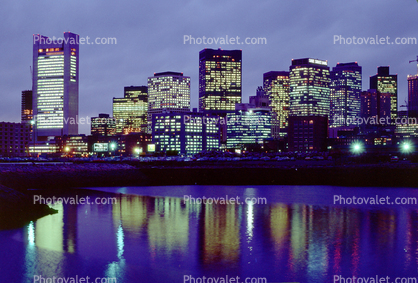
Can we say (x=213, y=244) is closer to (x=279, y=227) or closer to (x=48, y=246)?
(x=279, y=227)

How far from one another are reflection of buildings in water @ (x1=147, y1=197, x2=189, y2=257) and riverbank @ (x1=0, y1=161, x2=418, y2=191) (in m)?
28.3

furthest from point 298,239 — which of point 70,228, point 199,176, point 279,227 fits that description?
point 199,176

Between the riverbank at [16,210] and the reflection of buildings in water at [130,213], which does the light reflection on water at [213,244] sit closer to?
the reflection of buildings in water at [130,213]

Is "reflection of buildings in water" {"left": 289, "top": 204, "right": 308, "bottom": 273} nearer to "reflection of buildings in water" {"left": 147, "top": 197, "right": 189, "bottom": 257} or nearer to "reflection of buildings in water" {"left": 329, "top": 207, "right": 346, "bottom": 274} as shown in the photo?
"reflection of buildings in water" {"left": 329, "top": 207, "right": 346, "bottom": 274}

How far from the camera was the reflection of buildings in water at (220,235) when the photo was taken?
1003 inches

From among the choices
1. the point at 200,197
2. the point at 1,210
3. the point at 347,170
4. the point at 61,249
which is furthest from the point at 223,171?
the point at 61,249

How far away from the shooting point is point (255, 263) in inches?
950

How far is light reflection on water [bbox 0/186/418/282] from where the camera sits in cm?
2288

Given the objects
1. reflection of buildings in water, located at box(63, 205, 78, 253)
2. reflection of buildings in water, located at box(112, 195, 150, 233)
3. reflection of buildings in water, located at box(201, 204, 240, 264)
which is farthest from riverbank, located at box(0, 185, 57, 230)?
reflection of buildings in water, located at box(201, 204, 240, 264)

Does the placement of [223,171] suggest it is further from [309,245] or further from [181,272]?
[181,272]

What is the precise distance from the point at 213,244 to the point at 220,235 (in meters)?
2.90

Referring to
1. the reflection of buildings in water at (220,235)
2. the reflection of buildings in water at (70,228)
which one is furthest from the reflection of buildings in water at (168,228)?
the reflection of buildings in water at (70,228)

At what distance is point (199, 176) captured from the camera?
8850cm

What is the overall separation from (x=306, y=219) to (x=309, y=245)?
10.3 meters
